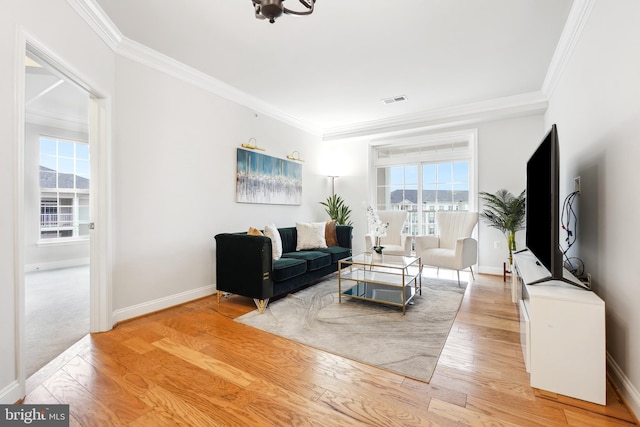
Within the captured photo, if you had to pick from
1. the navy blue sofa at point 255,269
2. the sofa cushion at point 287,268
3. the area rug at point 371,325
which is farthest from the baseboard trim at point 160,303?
the sofa cushion at point 287,268

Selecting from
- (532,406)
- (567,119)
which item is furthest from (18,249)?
(567,119)

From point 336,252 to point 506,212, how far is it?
2570 millimetres

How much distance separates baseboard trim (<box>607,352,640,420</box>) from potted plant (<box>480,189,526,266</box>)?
2.29m

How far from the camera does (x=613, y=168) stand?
5.77 feet

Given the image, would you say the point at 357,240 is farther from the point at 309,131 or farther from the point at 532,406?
the point at 532,406

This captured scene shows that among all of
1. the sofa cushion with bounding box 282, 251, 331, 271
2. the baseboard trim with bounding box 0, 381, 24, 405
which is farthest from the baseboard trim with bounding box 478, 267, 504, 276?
the baseboard trim with bounding box 0, 381, 24, 405

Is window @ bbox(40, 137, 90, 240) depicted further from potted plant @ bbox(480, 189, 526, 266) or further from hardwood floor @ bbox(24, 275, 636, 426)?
potted plant @ bbox(480, 189, 526, 266)

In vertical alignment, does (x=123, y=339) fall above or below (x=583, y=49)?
below

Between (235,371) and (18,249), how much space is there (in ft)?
4.78

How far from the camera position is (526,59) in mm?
3082

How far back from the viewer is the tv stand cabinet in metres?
1.53

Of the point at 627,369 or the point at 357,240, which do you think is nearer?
the point at 627,369

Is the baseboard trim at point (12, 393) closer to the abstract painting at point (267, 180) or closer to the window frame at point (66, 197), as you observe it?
the abstract painting at point (267, 180)

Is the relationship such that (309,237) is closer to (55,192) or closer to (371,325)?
(371,325)
